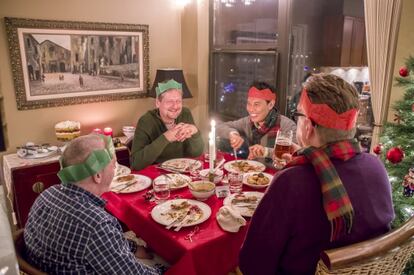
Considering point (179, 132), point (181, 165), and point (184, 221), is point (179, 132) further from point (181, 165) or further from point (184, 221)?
point (184, 221)

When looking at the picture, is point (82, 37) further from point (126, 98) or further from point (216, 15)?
point (216, 15)

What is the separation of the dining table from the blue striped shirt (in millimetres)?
192

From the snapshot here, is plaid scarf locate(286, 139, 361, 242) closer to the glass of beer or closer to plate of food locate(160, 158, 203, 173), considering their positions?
the glass of beer

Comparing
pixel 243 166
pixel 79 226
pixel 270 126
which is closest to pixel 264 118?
pixel 270 126

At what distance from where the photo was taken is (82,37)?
3102 mm

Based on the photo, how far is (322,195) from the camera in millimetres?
1085

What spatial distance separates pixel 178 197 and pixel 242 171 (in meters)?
0.53

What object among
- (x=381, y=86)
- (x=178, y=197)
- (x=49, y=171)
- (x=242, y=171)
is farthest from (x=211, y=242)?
(x=49, y=171)

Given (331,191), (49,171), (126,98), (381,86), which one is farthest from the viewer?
(126,98)

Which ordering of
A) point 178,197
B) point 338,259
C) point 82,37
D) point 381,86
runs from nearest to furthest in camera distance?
point 338,259 → point 178,197 → point 381,86 → point 82,37

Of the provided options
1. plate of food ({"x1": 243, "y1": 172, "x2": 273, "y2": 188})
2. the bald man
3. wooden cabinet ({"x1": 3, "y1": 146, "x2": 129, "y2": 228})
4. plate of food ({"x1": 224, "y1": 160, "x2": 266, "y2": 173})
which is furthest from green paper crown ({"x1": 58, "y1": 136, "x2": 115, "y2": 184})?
wooden cabinet ({"x1": 3, "y1": 146, "x2": 129, "y2": 228})

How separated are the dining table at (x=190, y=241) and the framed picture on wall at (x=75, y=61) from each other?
185 cm

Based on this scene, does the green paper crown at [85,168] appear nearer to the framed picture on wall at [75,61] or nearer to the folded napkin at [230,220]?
the folded napkin at [230,220]

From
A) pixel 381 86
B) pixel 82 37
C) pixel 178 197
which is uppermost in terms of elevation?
pixel 82 37
